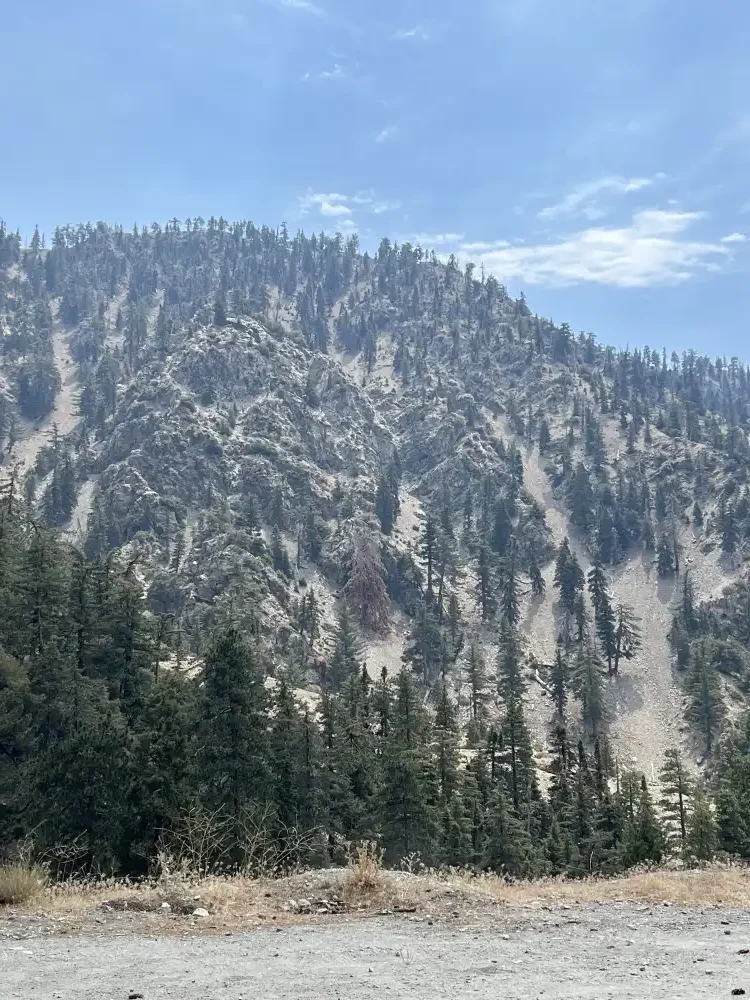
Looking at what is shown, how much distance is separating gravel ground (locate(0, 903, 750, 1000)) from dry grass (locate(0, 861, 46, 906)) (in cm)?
158

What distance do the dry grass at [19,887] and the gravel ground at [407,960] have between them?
158 centimetres

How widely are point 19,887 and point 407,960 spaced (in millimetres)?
6046

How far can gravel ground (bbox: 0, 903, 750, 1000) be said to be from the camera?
20.8 ft

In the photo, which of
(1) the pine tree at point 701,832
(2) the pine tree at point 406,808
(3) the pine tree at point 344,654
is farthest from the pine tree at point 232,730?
(3) the pine tree at point 344,654

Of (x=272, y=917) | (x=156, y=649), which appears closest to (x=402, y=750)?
(x=156, y=649)

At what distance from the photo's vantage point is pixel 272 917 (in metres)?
9.09

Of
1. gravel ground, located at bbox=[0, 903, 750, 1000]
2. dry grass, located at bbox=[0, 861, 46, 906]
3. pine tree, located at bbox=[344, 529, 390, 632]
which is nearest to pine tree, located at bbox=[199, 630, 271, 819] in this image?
dry grass, located at bbox=[0, 861, 46, 906]

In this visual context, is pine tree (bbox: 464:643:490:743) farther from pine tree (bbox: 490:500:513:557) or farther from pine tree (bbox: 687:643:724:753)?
pine tree (bbox: 490:500:513:557)

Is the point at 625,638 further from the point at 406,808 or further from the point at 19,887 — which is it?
the point at 19,887

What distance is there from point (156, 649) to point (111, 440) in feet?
446

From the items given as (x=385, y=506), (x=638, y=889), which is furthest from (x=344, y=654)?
(x=638, y=889)

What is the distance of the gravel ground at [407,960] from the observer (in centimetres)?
633

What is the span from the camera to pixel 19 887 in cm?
974

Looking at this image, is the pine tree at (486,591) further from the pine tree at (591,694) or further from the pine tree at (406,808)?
the pine tree at (406,808)
